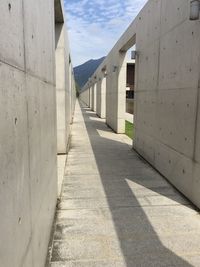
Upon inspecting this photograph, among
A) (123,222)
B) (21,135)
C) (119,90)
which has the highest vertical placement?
(119,90)

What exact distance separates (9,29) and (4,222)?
1.01 metres

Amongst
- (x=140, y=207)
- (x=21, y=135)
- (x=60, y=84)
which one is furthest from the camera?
(x=60, y=84)

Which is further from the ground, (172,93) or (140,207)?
(172,93)

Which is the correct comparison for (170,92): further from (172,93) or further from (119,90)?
(119,90)

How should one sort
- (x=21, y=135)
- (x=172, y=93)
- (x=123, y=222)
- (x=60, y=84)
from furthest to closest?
(x=60, y=84), (x=172, y=93), (x=123, y=222), (x=21, y=135)

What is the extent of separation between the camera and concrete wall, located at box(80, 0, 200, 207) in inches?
162

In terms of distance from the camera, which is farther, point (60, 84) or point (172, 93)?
point (60, 84)

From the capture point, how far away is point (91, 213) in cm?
378

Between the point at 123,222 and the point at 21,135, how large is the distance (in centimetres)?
226

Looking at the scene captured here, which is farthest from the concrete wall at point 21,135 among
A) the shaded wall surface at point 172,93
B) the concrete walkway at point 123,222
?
the shaded wall surface at point 172,93

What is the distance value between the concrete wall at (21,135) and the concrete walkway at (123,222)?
23.9 inches

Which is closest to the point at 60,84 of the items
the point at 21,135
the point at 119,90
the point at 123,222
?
the point at 119,90

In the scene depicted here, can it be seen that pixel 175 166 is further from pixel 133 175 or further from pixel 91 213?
pixel 91 213

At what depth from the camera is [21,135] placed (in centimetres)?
174
